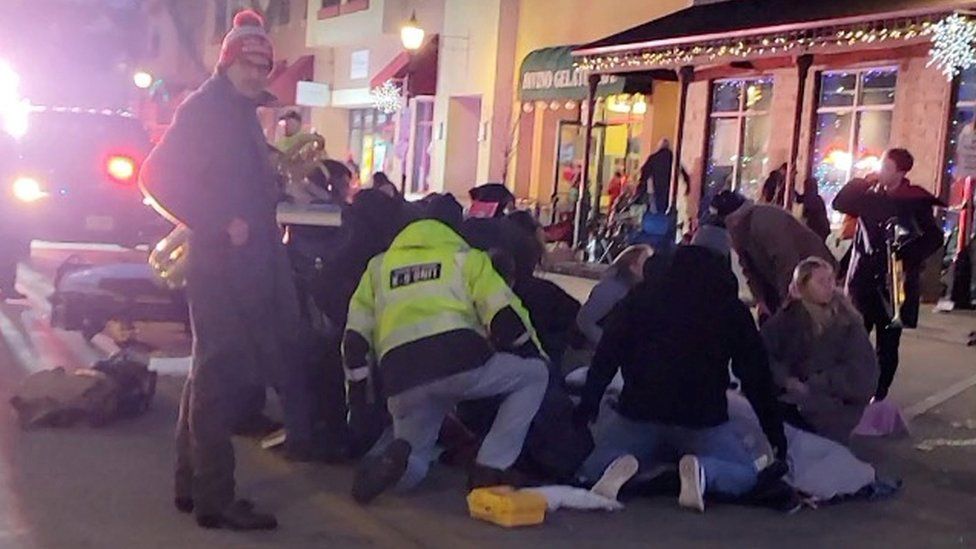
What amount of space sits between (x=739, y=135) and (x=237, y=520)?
1583 centimetres

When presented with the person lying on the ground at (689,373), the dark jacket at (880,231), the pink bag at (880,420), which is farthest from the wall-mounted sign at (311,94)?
the person lying on the ground at (689,373)

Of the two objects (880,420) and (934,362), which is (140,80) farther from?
(880,420)

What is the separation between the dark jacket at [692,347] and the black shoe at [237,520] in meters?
1.97

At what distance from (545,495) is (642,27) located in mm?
15346

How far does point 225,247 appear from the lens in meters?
5.91

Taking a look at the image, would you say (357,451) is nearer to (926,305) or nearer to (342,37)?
(926,305)

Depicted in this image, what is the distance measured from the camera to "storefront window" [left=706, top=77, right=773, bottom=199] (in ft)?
66.8

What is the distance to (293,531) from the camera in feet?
20.4

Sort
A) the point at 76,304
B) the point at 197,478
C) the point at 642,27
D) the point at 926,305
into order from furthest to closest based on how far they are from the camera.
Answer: the point at 642,27 → the point at 926,305 → the point at 76,304 → the point at 197,478

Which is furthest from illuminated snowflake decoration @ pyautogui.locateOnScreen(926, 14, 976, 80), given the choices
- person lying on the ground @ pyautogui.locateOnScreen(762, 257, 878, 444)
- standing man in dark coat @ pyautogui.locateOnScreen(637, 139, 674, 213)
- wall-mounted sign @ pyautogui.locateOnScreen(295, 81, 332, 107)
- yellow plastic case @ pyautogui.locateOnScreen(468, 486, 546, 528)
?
wall-mounted sign @ pyautogui.locateOnScreen(295, 81, 332, 107)

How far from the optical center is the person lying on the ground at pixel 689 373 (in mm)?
6957

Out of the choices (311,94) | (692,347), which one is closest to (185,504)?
(692,347)

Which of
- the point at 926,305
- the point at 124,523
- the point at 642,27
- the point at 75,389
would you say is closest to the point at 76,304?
the point at 75,389

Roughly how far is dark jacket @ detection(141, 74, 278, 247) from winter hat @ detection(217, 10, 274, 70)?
10 centimetres
